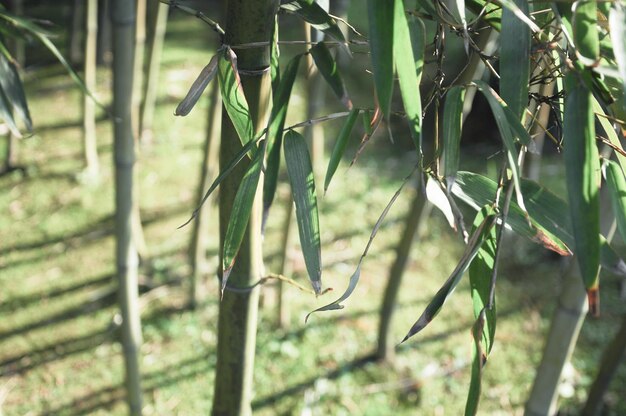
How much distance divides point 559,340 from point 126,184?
0.85 meters

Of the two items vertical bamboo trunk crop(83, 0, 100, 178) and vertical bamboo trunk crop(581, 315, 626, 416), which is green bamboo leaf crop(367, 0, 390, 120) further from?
vertical bamboo trunk crop(83, 0, 100, 178)

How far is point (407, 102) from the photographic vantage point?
572mm

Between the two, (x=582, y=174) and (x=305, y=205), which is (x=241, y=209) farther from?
(x=582, y=174)

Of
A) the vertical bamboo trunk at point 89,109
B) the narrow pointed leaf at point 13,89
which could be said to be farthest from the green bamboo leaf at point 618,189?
the vertical bamboo trunk at point 89,109

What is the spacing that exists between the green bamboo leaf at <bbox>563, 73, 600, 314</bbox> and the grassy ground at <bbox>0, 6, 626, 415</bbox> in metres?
1.25

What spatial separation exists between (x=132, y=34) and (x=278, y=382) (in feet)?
3.08

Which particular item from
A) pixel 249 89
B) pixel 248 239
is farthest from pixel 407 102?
pixel 248 239

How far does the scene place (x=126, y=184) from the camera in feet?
4.48

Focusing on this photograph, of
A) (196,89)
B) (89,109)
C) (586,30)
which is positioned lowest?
(89,109)

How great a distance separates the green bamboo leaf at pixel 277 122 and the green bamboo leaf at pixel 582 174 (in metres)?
0.25

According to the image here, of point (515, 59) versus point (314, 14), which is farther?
point (314, 14)

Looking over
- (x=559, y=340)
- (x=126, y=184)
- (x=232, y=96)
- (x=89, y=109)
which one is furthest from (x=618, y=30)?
(x=89, y=109)

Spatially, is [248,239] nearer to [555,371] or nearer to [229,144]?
[229,144]

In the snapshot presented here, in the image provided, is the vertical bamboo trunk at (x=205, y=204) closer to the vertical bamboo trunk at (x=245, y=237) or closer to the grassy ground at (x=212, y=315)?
the grassy ground at (x=212, y=315)
